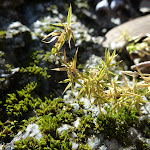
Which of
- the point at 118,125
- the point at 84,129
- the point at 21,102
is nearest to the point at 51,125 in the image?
the point at 84,129

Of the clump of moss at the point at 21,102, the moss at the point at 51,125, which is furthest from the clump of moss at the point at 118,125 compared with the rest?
the clump of moss at the point at 21,102

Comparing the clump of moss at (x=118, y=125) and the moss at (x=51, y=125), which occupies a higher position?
the moss at (x=51, y=125)

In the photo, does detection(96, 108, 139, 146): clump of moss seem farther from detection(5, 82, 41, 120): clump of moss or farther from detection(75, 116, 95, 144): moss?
detection(5, 82, 41, 120): clump of moss

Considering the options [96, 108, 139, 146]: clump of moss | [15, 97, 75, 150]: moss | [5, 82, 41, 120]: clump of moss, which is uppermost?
[5, 82, 41, 120]: clump of moss

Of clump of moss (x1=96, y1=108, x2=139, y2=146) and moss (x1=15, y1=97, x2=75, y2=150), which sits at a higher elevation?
moss (x1=15, y1=97, x2=75, y2=150)

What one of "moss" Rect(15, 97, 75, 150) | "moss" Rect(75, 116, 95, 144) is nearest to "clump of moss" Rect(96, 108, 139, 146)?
"moss" Rect(75, 116, 95, 144)

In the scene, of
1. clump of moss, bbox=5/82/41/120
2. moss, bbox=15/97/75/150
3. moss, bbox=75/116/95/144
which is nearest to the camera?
moss, bbox=15/97/75/150

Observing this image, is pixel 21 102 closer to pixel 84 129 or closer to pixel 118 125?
pixel 84 129

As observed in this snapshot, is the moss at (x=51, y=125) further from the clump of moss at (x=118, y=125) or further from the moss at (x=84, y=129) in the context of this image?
the clump of moss at (x=118, y=125)

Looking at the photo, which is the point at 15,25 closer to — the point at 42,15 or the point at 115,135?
the point at 42,15

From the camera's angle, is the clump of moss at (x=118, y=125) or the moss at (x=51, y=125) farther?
the clump of moss at (x=118, y=125)

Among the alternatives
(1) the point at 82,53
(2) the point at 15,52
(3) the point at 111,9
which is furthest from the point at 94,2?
(2) the point at 15,52
